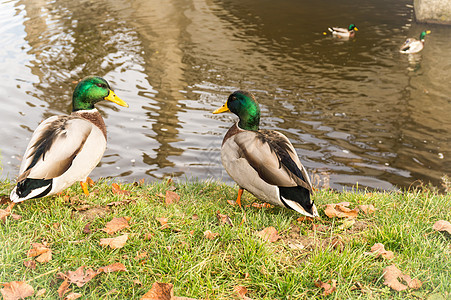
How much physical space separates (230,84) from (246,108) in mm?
6896

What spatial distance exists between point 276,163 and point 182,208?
3.20 feet

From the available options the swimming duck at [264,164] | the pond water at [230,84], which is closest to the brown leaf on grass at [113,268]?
the swimming duck at [264,164]

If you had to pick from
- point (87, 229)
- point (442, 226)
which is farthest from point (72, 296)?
point (442, 226)

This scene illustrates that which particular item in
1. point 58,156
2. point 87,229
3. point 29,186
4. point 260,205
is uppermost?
point 58,156

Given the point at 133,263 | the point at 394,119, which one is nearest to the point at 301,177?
the point at 133,263

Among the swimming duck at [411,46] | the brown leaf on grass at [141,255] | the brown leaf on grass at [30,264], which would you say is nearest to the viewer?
the brown leaf on grass at [30,264]

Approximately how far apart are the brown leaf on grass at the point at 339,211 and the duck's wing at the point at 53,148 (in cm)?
217

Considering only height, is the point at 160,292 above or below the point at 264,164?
below

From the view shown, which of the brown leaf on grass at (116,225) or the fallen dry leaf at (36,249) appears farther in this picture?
the brown leaf on grass at (116,225)

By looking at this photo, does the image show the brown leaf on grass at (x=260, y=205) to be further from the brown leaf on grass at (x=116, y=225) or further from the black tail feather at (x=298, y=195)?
the brown leaf on grass at (x=116, y=225)

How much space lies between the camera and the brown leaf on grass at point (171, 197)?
4.03m

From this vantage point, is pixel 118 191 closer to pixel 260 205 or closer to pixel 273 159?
pixel 260 205

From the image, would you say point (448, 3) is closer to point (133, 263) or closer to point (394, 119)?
point (394, 119)

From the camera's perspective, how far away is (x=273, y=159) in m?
3.43
